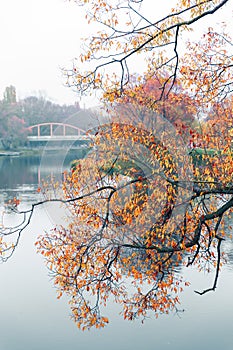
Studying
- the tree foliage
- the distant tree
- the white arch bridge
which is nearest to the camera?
the tree foliage

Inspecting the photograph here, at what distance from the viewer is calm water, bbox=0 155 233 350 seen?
24.7ft

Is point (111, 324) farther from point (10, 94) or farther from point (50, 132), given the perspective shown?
point (10, 94)

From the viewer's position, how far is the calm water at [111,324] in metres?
7.52

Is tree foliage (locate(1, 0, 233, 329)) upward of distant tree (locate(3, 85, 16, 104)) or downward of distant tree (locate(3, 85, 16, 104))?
downward

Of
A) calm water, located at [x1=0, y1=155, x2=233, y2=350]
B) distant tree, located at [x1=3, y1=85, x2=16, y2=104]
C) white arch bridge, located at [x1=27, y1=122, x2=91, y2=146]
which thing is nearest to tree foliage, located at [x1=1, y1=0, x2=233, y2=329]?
calm water, located at [x1=0, y1=155, x2=233, y2=350]

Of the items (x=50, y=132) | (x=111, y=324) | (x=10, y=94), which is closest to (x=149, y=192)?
(x=111, y=324)

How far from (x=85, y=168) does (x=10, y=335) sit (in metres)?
4.42

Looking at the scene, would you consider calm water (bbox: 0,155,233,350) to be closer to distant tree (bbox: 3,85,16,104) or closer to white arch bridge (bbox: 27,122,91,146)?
white arch bridge (bbox: 27,122,91,146)

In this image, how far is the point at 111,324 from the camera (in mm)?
8102

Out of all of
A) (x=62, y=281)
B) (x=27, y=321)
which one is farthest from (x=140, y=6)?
(x=27, y=321)

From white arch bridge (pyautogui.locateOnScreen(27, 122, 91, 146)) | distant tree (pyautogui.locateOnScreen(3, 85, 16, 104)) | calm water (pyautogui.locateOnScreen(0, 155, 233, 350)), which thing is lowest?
calm water (pyautogui.locateOnScreen(0, 155, 233, 350))

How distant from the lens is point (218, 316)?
8195 millimetres

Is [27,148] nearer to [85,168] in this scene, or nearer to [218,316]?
[85,168]

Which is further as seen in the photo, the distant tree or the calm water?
the distant tree
